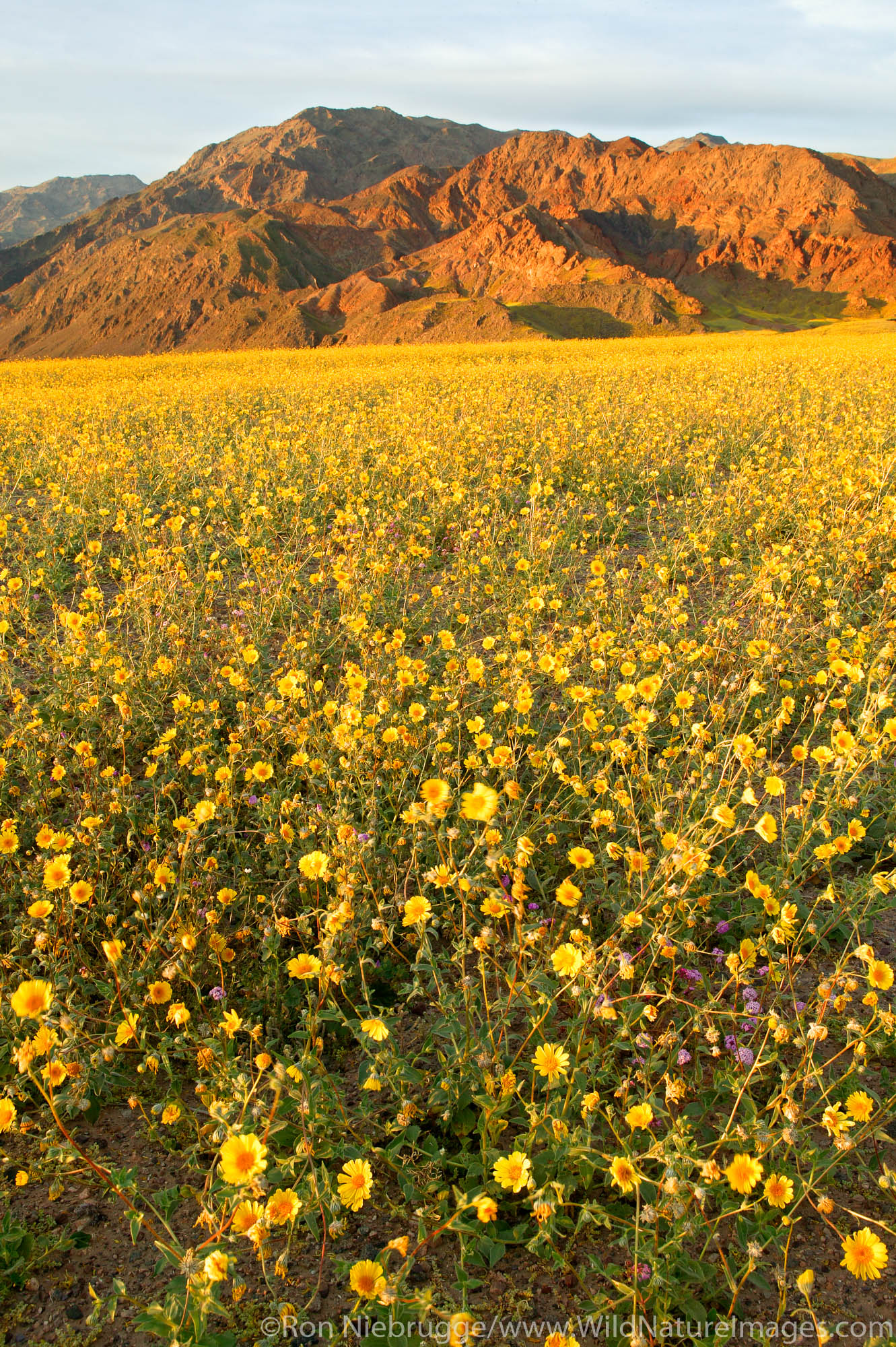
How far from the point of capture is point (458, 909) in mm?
2373

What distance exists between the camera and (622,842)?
251 centimetres

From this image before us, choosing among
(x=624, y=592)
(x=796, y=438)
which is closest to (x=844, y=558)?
(x=624, y=592)

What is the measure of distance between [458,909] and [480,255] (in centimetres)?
5918

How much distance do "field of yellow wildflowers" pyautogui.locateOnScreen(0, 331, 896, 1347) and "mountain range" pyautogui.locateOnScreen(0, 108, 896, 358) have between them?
3475cm

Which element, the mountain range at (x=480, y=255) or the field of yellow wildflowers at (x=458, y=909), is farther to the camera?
the mountain range at (x=480, y=255)

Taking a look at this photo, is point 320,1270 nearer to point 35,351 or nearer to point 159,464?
point 159,464

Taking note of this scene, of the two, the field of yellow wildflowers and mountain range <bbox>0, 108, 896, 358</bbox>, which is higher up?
mountain range <bbox>0, 108, 896, 358</bbox>

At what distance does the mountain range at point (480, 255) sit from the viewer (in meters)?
42.5

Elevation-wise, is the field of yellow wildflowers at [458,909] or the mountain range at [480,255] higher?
the mountain range at [480,255]

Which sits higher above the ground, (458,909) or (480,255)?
(480,255)

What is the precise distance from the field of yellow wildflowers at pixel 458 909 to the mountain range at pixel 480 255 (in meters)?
34.7

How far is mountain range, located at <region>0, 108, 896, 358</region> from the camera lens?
42.5m

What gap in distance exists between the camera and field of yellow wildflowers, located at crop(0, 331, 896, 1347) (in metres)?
1.48

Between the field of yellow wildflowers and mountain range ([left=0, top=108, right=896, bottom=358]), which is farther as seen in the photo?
mountain range ([left=0, top=108, right=896, bottom=358])
